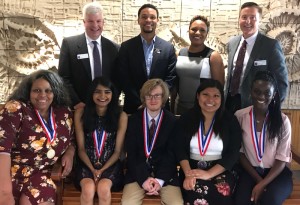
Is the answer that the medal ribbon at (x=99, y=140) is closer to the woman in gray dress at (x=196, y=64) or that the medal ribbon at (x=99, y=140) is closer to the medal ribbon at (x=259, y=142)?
the woman in gray dress at (x=196, y=64)

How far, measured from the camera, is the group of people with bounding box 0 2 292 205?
2471mm

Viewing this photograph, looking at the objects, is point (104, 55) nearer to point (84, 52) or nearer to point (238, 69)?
point (84, 52)

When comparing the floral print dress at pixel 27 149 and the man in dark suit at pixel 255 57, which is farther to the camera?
the man in dark suit at pixel 255 57

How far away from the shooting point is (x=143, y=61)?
10.2ft

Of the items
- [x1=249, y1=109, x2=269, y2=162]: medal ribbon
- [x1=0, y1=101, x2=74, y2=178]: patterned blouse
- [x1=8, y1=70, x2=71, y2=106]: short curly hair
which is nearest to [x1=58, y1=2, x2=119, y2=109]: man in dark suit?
[x1=8, y1=70, x2=71, y2=106]: short curly hair

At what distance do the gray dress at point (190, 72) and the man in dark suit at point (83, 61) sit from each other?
66 centimetres

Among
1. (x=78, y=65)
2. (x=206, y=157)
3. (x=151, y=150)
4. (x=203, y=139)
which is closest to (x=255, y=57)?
(x=203, y=139)

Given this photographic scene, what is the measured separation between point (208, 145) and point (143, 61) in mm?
1022

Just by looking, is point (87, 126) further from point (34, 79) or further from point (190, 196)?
point (190, 196)

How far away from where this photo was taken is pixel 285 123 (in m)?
2.62

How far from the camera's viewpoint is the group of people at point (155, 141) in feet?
8.11

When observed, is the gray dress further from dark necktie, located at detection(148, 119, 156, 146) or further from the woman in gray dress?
dark necktie, located at detection(148, 119, 156, 146)

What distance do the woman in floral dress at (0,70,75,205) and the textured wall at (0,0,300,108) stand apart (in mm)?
1340

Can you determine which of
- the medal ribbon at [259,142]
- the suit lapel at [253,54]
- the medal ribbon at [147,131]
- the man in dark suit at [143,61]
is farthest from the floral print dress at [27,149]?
the suit lapel at [253,54]
